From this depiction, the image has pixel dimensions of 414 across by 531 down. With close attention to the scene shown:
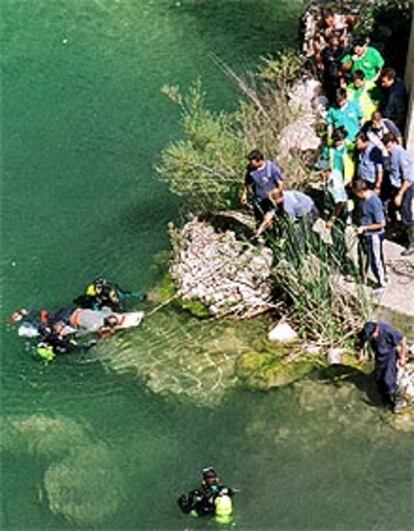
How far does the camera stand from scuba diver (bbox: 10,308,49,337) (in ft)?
43.2

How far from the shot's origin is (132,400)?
12.3 metres

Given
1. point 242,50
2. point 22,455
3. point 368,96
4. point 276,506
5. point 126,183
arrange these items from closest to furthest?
point 276,506 < point 22,455 < point 368,96 < point 126,183 < point 242,50

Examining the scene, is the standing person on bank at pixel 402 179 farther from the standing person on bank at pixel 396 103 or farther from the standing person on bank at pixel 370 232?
the standing person on bank at pixel 396 103

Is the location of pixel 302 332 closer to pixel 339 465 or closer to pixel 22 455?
pixel 339 465

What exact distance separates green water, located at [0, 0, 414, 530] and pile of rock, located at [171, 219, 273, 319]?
0.30 meters

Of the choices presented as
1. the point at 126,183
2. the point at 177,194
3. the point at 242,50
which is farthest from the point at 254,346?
the point at 242,50

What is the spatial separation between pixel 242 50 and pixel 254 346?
771 centimetres

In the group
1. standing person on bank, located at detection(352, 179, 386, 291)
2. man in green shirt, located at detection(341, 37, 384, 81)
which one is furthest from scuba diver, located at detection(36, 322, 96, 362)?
man in green shirt, located at detection(341, 37, 384, 81)

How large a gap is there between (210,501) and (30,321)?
3665 millimetres

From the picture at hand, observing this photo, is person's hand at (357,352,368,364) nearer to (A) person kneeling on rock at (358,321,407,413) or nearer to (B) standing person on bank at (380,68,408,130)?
(A) person kneeling on rock at (358,321,407,413)

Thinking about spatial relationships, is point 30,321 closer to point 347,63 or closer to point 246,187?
point 246,187

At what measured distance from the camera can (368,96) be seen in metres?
13.9

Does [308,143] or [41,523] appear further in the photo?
[308,143]

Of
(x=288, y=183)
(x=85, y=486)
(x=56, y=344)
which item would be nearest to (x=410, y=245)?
(x=288, y=183)
